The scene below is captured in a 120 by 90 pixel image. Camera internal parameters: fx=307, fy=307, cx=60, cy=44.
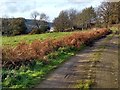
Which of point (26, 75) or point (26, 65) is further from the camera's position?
point (26, 65)

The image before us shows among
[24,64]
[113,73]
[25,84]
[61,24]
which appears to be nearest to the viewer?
[25,84]

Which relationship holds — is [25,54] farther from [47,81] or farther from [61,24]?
[61,24]

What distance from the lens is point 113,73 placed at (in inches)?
419

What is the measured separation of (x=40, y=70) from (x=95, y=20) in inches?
1827

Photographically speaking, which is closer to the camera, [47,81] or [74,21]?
[47,81]

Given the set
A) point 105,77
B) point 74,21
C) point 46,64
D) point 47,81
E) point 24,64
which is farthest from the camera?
point 74,21

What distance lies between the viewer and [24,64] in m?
11.8

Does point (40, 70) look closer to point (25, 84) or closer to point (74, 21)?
point (25, 84)

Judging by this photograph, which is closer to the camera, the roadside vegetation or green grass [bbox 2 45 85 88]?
green grass [bbox 2 45 85 88]

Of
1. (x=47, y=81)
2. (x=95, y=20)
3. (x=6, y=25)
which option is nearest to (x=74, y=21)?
(x=95, y=20)

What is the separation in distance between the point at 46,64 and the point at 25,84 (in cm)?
409

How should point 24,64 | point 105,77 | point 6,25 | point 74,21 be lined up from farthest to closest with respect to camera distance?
point 74,21
point 6,25
point 24,64
point 105,77

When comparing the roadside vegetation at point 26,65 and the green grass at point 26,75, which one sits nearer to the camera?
the green grass at point 26,75

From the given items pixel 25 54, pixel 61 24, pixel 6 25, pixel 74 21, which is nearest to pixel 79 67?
pixel 25 54
